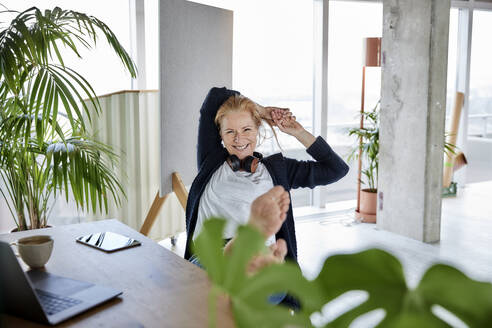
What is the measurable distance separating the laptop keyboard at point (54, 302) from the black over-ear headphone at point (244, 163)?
0.84m

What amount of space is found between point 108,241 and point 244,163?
0.56 metres

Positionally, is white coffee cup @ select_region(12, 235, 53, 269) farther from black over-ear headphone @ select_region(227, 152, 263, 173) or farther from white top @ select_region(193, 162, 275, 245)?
black over-ear headphone @ select_region(227, 152, 263, 173)

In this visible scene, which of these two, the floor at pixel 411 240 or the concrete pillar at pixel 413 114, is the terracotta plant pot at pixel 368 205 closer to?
the floor at pixel 411 240

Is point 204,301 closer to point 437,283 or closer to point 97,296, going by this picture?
point 97,296

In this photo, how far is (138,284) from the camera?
126 cm

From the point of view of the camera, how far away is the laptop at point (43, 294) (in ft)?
3.14

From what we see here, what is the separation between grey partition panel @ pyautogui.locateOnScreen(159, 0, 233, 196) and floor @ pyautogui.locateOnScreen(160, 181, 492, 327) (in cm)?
100

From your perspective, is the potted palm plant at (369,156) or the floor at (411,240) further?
the potted palm plant at (369,156)

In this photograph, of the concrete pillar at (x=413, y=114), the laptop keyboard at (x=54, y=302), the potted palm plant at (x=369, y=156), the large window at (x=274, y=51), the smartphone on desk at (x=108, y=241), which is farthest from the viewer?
the large window at (x=274, y=51)

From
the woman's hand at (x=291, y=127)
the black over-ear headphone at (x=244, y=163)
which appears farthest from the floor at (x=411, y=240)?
the black over-ear headphone at (x=244, y=163)

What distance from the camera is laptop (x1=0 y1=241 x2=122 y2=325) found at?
0.96m

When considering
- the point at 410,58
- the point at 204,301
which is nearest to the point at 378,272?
the point at 204,301

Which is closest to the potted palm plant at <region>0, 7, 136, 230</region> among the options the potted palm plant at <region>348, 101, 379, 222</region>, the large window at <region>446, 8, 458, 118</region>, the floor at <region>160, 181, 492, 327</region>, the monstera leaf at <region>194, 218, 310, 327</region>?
the floor at <region>160, 181, 492, 327</region>

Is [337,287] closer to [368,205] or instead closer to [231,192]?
[231,192]
